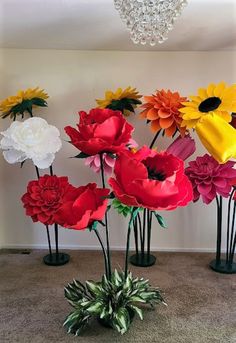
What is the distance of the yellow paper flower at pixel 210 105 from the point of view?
933 mm

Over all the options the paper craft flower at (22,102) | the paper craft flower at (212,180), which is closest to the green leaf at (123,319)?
the paper craft flower at (212,180)

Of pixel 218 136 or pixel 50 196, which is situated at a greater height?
pixel 218 136

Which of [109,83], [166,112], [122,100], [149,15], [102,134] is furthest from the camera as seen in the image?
[109,83]

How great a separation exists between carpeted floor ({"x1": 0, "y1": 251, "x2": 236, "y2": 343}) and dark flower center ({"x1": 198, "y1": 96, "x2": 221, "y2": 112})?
521mm

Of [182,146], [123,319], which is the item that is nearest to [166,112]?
[182,146]

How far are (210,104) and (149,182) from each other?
1.43 ft

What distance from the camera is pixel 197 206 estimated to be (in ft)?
4.56

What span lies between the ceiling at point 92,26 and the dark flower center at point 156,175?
1.82ft

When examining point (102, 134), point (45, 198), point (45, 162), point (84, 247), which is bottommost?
point (84, 247)

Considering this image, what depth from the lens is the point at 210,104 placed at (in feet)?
3.14

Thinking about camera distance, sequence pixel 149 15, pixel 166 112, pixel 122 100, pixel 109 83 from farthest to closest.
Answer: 1. pixel 109 83
2. pixel 122 100
3. pixel 166 112
4. pixel 149 15

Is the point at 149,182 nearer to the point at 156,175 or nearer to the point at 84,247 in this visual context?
the point at 156,175

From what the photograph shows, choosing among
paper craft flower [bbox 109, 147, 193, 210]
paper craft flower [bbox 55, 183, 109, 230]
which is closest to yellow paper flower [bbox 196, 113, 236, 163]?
paper craft flower [bbox 109, 147, 193, 210]

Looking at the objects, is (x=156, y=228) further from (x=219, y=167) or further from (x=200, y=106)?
(x=200, y=106)
